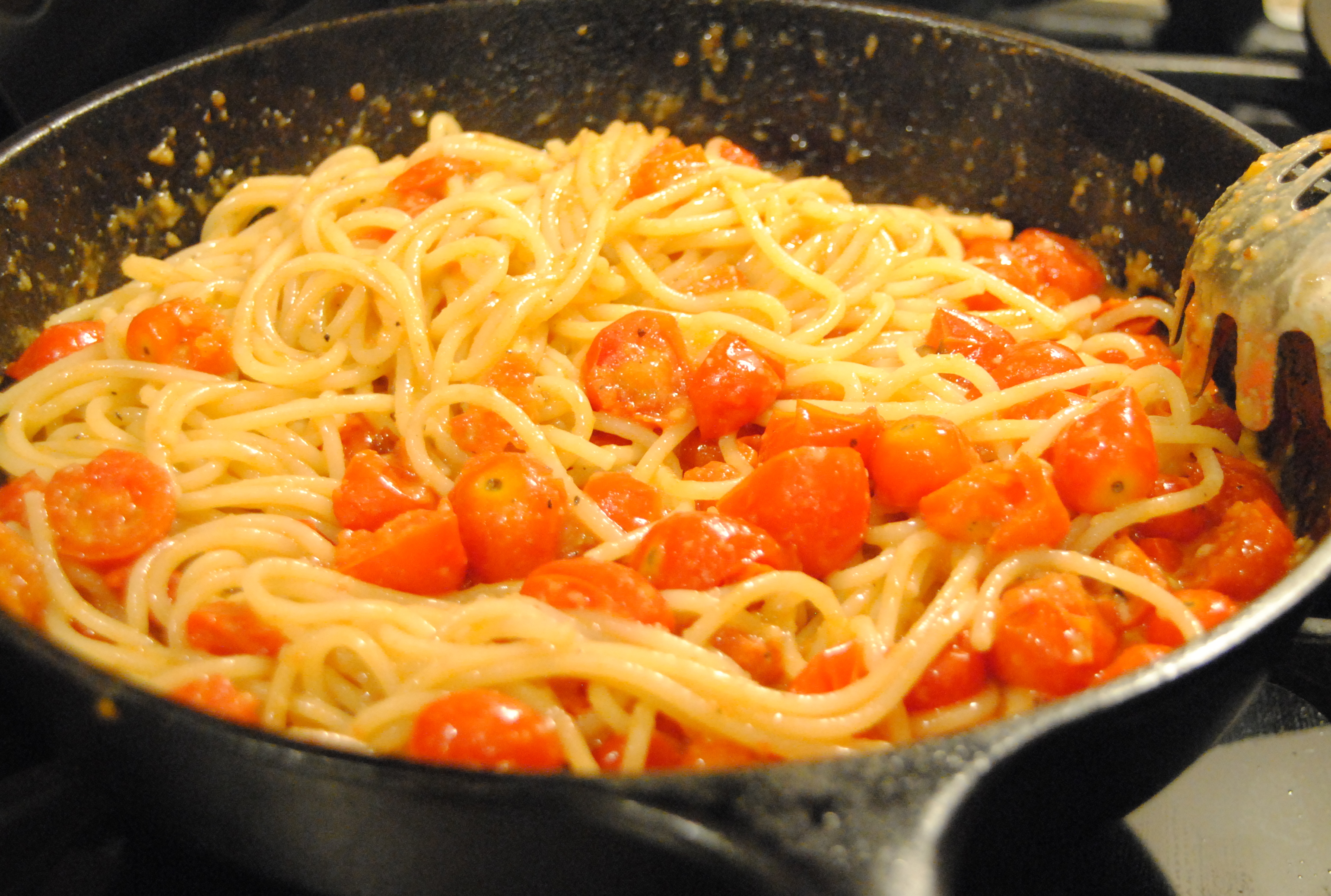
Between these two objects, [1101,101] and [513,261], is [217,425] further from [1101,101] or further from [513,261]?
[1101,101]

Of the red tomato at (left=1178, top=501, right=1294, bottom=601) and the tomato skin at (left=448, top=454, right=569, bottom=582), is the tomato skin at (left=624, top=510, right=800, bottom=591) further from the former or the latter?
the red tomato at (left=1178, top=501, right=1294, bottom=601)

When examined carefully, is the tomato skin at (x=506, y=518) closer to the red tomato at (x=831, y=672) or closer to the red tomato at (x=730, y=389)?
the red tomato at (x=730, y=389)

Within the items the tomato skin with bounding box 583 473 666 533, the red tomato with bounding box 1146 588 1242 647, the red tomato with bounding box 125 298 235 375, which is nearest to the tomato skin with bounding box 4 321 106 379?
the red tomato with bounding box 125 298 235 375

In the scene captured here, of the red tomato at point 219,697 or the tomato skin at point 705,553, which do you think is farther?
the tomato skin at point 705,553

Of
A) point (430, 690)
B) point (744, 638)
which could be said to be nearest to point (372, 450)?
point (430, 690)

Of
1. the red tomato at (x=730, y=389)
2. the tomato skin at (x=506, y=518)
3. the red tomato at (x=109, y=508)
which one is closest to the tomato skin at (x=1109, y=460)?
the red tomato at (x=730, y=389)
